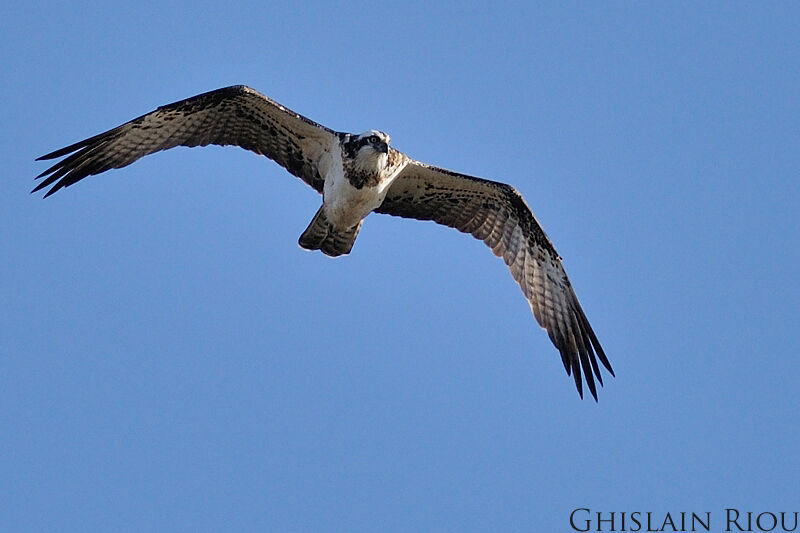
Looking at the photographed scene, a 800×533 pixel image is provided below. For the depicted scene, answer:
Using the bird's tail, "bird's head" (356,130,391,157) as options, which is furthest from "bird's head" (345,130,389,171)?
the bird's tail

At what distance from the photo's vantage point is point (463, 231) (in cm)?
1399

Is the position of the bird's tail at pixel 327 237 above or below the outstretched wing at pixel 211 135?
below

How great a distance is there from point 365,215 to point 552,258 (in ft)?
7.30

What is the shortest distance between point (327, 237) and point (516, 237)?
216 centimetres

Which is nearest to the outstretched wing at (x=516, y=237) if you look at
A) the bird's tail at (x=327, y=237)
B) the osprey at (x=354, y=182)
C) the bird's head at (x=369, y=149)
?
the osprey at (x=354, y=182)

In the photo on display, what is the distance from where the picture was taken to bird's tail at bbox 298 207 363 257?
1309 centimetres

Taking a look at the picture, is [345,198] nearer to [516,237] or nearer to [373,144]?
[373,144]

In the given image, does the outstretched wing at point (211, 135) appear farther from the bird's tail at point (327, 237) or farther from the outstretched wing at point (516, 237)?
the outstretched wing at point (516, 237)

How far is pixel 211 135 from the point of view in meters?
13.0

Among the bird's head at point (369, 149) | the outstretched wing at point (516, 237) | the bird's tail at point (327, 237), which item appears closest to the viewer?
the bird's head at point (369, 149)

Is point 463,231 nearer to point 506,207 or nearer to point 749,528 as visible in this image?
point 506,207

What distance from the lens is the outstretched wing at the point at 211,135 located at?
12.6m

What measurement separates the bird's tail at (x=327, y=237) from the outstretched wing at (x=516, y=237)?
0.60 metres

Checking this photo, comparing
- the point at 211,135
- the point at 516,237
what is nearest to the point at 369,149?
the point at 211,135
